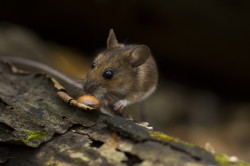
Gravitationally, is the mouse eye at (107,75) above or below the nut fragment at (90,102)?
above

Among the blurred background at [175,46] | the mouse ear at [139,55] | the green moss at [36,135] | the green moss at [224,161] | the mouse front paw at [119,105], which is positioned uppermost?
the blurred background at [175,46]

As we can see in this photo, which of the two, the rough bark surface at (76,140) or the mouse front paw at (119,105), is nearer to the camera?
the rough bark surface at (76,140)

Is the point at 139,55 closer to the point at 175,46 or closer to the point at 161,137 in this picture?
the point at 161,137

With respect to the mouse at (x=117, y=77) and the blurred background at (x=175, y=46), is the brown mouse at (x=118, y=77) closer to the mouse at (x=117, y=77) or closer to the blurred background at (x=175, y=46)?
the mouse at (x=117, y=77)

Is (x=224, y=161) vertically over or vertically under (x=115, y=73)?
under

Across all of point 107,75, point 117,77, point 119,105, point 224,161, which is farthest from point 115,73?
point 224,161

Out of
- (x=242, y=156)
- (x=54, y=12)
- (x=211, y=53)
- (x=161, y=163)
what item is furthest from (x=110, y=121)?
(x=54, y=12)

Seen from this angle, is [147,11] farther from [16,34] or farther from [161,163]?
[161,163]

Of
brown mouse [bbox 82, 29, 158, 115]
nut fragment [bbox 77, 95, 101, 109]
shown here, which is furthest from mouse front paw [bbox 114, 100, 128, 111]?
nut fragment [bbox 77, 95, 101, 109]

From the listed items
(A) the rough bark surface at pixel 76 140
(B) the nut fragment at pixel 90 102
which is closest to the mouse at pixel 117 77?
(B) the nut fragment at pixel 90 102
